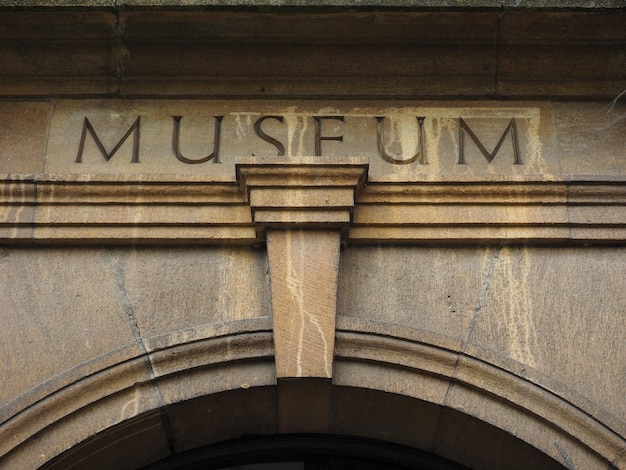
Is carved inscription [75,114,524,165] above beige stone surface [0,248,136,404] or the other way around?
above

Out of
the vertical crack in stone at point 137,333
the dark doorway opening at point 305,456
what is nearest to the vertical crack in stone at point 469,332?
the dark doorway opening at point 305,456

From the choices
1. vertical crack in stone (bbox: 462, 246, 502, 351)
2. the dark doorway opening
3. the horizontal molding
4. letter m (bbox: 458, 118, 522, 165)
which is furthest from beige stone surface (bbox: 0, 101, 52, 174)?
vertical crack in stone (bbox: 462, 246, 502, 351)

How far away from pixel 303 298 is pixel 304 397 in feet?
1.40

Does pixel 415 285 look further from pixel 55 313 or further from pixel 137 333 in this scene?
pixel 55 313

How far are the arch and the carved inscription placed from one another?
2.73 feet

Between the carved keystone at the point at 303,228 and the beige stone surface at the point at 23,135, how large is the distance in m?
0.97

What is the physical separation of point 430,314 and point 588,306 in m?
0.67

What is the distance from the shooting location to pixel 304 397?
479cm

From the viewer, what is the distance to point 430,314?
15.9ft

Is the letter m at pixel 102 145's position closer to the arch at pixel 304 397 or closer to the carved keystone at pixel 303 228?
the carved keystone at pixel 303 228

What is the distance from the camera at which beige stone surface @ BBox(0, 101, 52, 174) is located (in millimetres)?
5078

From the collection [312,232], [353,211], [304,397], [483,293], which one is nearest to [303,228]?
[312,232]

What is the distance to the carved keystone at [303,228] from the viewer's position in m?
4.69

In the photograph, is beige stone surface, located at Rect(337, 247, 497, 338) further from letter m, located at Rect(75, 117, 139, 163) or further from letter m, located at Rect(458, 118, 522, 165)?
letter m, located at Rect(75, 117, 139, 163)
